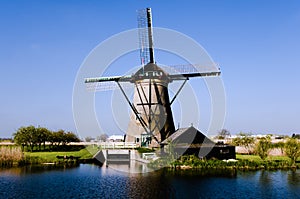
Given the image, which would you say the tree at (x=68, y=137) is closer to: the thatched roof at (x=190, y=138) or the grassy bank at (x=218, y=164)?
the thatched roof at (x=190, y=138)

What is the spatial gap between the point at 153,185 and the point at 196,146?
11614 millimetres

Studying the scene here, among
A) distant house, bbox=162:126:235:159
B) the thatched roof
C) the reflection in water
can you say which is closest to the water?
the reflection in water

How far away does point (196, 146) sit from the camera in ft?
96.1

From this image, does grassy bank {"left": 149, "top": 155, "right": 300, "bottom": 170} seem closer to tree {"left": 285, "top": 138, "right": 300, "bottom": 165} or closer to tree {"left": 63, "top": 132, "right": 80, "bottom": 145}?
tree {"left": 285, "top": 138, "right": 300, "bottom": 165}

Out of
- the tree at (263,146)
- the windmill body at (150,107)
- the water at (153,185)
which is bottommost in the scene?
the water at (153,185)

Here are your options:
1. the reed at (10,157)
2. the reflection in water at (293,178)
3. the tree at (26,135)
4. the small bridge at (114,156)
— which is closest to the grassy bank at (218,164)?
the reflection in water at (293,178)

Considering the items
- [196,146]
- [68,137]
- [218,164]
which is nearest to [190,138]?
[196,146]

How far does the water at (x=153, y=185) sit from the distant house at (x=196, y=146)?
5.16 m

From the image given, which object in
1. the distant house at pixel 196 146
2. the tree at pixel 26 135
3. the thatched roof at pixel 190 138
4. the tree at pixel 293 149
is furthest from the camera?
the tree at pixel 26 135

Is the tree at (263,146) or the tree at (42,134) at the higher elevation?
the tree at (42,134)

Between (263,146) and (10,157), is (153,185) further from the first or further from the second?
(10,157)

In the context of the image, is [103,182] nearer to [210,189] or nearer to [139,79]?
[210,189]

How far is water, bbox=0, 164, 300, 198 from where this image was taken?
16.2 meters

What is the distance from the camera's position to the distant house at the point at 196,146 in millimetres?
29084
